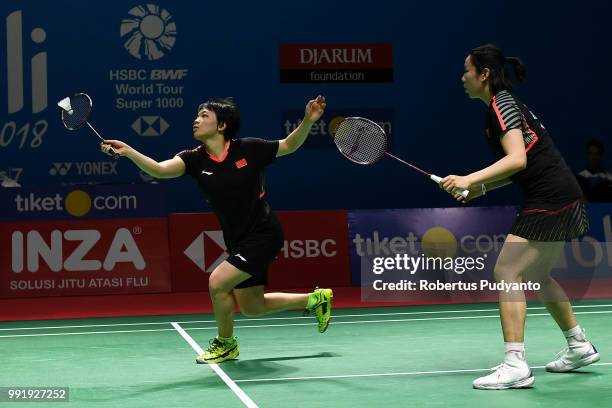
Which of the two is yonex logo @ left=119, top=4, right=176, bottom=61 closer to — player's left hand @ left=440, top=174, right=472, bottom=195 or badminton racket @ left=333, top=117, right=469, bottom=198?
badminton racket @ left=333, top=117, right=469, bottom=198

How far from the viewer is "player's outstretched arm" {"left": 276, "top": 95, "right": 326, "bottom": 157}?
557 centimetres

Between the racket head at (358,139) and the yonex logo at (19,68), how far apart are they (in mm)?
7187

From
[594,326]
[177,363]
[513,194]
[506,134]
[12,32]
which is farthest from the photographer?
[513,194]

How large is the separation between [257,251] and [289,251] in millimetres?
4486

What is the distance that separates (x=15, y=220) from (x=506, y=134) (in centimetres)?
648

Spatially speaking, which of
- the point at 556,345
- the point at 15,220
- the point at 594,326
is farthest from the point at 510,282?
the point at 15,220

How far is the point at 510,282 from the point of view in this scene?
15.3 feet

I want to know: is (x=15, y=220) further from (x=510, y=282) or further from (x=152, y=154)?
(x=510, y=282)

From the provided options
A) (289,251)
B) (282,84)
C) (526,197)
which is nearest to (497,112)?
(526,197)

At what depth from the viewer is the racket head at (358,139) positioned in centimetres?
540

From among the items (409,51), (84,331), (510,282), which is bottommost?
(84,331)

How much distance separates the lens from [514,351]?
4625mm

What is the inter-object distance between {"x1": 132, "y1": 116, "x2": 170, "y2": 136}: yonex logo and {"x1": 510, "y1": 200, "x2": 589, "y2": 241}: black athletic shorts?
7.76 meters

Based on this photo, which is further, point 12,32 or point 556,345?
point 12,32
